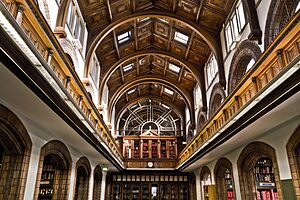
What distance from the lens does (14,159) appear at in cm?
596

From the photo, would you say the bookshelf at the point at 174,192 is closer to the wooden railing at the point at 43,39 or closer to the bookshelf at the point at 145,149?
the bookshelf at the point at 145,149

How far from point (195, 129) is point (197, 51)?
16.3 ft

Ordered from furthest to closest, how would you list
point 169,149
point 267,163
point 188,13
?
point 169,149 < point 188,13 < point 267,163

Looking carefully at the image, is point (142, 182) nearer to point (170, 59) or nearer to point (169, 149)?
point (169, 149)

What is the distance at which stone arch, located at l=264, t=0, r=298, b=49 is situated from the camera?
6652 millimetres

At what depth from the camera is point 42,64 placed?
155 inches

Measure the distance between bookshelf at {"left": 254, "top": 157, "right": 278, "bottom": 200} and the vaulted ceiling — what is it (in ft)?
13.0

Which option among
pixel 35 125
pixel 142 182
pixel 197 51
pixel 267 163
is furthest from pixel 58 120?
pixel 142 182

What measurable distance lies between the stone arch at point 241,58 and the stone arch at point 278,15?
72 cm

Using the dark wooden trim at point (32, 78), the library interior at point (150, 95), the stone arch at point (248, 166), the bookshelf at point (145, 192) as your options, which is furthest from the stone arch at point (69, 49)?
the bookshelf at point (145, 192)

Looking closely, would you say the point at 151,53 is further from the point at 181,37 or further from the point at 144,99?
the point at 144,99

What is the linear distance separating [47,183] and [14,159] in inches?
198

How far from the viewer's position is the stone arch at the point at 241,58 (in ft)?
26.3

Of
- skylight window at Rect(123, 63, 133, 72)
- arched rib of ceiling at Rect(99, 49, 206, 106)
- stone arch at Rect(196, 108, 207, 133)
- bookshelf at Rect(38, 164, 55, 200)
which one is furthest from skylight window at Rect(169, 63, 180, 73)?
bookshelf at Rect(38, 164, 55, 200)
